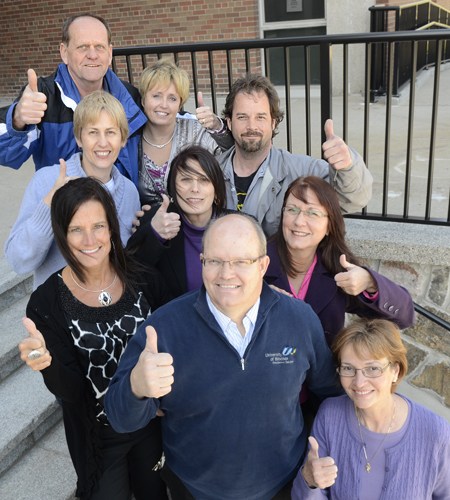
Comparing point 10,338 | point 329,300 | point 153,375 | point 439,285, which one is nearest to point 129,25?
point 10,338

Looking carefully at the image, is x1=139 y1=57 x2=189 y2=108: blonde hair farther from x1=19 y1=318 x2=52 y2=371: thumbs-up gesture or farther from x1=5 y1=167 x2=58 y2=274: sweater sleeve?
x1=19 y1=318 x2=52 y2=371: thumbs-up gesture

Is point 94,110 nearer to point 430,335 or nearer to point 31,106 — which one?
point 31,106

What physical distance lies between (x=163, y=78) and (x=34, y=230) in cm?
109

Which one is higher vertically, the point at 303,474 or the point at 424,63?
the point at 424,63

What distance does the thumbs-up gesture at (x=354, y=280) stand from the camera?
6.48 feet

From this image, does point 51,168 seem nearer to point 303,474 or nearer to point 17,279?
point 17,279

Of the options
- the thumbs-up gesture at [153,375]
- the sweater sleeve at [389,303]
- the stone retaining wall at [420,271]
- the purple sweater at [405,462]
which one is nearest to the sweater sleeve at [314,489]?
the purple sweater at [405,462]

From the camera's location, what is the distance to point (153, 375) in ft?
4.79

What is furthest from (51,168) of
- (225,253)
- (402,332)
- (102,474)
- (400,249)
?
(402,332)

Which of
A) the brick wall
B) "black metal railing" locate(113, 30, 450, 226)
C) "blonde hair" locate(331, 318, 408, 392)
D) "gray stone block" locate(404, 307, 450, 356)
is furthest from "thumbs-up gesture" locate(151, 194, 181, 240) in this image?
the brick wall

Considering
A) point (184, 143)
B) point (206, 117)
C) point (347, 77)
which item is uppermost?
point (347, 77)

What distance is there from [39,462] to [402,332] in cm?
238

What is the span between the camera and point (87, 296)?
197 cm

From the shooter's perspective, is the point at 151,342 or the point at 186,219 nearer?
the point at 151,342
